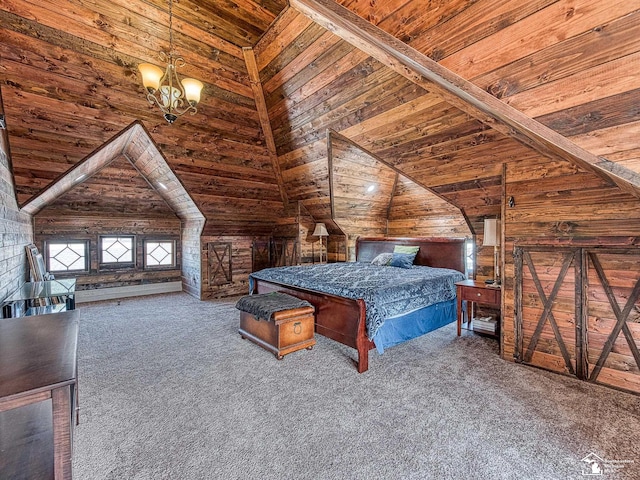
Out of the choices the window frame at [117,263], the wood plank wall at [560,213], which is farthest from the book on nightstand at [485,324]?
the window frame at [117,263]

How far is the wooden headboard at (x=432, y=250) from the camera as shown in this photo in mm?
4784

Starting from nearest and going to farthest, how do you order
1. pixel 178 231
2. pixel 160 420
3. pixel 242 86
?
1. pixel 160 420
2. pixel 242 86
3. pixel 178 231

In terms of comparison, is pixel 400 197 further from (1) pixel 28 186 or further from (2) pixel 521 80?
(1) pixel 28 186

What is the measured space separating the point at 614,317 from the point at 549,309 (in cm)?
44

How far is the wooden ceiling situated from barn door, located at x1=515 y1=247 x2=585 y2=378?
2.89 feet

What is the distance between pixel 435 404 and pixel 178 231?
256 inches

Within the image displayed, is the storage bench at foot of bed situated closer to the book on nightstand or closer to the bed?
the bed

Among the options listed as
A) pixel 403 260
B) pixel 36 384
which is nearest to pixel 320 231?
pixel 403 260

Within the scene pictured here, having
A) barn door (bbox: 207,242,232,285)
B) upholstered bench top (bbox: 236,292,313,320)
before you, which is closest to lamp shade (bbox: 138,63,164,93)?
upholstered bench top (bbox: 236,292,313,320)

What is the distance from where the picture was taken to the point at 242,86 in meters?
4.06

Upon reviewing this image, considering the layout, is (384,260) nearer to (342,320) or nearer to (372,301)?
(342,320)

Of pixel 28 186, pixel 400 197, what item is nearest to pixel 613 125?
pixel 400 197

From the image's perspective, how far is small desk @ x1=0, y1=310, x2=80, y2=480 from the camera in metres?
1.03

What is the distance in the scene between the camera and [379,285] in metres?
3.31
